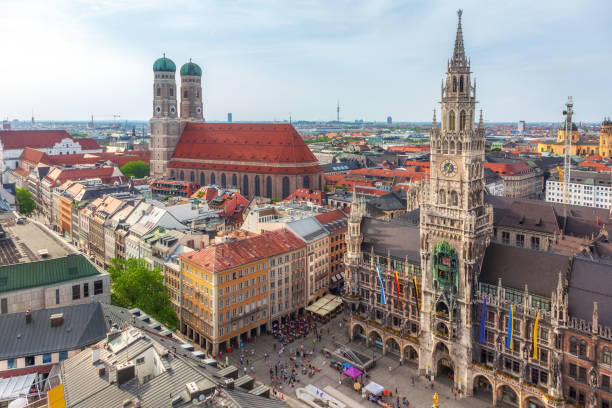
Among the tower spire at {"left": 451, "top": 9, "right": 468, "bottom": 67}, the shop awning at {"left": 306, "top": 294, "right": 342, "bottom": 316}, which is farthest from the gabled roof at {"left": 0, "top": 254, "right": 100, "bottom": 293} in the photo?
the tower spire at {"left": 451, "top": 9, "right": 468, "bottom": 67}

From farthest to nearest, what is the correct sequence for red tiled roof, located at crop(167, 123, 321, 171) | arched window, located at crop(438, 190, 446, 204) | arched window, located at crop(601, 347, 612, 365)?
red tiled roof, located at crop(167, 123, 321, 171), arched window, located at crop(438, 190, 446, 204), arched window, located at crop(601, 347, 612, 365)

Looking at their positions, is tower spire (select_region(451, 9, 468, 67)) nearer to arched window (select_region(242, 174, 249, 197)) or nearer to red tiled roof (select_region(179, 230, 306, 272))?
red tiled roof (select_region(179, 230, 306, 272))

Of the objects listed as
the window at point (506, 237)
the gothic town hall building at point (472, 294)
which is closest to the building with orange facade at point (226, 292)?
the gothic town hall building at point (472, 294)

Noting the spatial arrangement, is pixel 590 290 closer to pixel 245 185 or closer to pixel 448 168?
pixel 448 168

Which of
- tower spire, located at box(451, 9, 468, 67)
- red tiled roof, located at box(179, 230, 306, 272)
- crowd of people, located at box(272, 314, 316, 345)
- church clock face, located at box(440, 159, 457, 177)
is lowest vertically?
crowd of people, located at box(272, 314, 316, 345)

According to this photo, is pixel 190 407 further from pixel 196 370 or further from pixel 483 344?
pixel 483 344

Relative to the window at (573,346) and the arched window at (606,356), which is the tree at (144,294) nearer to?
the window at (573,346)
